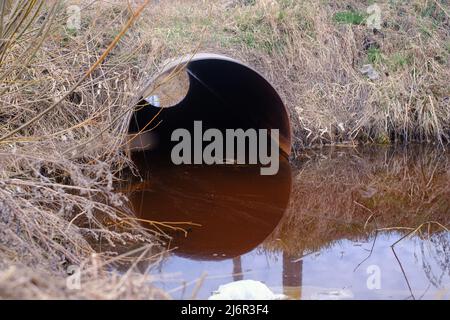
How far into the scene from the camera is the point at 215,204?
5.16m

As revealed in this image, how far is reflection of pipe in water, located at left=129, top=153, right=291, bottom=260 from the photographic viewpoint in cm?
427

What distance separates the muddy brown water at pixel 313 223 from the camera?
3.56 m

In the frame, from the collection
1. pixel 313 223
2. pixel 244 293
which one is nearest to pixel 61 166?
pixel 244 293

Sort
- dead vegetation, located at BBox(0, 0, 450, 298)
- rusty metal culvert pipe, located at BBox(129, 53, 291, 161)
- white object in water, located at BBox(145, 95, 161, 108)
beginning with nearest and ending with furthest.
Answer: dead vegetation, located at BBox(0, 0, 450, 298)
rusty metal culvert pipe, located at BBox(129, 53, 291, 161)
white object in water, located at BBox(145, 95, 161, 108)

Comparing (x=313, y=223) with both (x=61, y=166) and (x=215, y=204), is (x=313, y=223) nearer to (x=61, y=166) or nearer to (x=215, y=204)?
(x=215, y=204)

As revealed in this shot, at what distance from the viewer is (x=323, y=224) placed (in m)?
4.79

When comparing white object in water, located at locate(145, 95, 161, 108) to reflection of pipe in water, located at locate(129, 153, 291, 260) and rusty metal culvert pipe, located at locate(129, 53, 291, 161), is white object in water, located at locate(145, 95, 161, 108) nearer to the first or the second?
rusty metal culvert pipe, located at locate(129, 53, 291, 161)

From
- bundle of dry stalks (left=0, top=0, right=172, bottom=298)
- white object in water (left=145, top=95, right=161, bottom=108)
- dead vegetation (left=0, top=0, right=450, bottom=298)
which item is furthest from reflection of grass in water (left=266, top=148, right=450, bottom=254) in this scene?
white object in water (left=145, top=95, right=161, bottom=108)

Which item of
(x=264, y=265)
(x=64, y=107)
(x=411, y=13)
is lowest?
(x=264, y=265)

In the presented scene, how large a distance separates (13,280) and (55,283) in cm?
16

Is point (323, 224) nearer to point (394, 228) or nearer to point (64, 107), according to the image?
point (394, 228)

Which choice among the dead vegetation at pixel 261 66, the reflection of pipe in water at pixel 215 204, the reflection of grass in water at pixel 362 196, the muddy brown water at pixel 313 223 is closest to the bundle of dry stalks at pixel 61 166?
the dead vegetation at pixel 261 66

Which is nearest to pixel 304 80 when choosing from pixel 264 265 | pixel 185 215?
pixel 185 215

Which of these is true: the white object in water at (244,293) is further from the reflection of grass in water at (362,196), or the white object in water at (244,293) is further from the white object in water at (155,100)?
the white object in water at (155,100)
